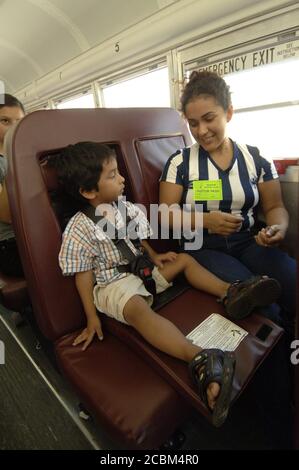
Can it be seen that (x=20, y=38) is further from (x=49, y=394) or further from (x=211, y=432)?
(x=211, y=432)

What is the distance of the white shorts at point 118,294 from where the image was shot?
1.29 metres

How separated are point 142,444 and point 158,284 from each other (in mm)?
737

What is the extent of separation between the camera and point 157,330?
115 centimetres

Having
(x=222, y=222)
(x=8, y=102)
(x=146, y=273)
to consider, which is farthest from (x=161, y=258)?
(x=8, y=102)

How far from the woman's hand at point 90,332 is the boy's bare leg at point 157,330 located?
163 mm

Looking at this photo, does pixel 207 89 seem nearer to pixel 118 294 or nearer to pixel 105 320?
pixel 118 294

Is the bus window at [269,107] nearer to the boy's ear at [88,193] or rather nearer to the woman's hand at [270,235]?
the woman's hand at [270,235]

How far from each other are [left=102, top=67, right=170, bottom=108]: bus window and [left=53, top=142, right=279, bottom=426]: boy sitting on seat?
1294mm

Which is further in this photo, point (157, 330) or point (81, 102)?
point (81, 102)

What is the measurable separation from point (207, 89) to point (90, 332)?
1.33 metres

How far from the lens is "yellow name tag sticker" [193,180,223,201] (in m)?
1.63
